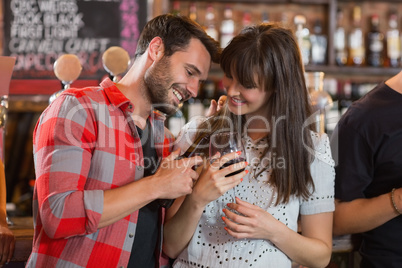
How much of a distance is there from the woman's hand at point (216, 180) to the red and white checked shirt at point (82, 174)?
209mm

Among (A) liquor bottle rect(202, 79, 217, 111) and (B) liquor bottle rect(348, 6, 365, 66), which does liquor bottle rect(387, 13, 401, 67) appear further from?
Result: (A) liquor bottle rect(202, 79, 217, 111)

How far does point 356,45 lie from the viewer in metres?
3.64

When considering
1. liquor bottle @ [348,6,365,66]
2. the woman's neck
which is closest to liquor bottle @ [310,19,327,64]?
liquor bottle @ [348,6,365,66]

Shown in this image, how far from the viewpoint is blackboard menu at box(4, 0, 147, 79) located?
3.46 meters

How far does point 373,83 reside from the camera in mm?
3773

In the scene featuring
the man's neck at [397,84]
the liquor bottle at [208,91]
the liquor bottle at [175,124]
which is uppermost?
the man's neck at [397,84]

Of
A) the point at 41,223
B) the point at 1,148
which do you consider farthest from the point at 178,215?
the point at 1,148

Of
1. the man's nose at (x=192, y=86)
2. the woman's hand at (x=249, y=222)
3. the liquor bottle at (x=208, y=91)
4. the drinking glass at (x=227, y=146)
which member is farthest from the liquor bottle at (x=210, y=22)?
the woman's hand at (x=249, y=222)

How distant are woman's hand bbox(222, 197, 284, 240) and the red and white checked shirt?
11.2 inches

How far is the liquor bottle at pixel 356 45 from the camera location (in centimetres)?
362

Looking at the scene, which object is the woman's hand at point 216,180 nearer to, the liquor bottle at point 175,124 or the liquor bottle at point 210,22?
the liquor bottle at point 175,124

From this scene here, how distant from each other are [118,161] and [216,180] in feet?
0.97

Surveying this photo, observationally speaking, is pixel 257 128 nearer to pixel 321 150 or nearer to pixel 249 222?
pixel 321 150

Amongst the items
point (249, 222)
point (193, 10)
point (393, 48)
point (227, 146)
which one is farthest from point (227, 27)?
point (249, 222)
